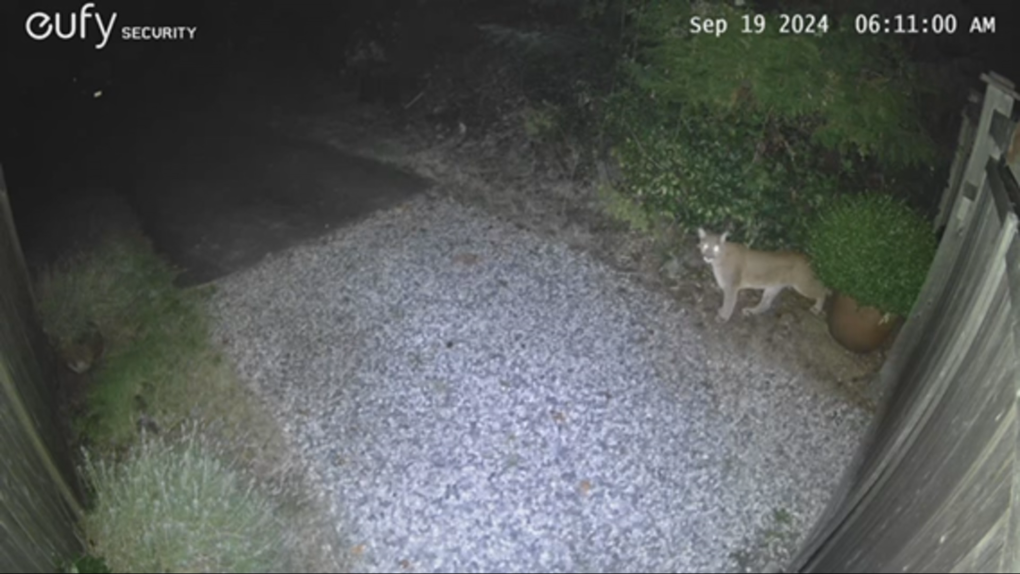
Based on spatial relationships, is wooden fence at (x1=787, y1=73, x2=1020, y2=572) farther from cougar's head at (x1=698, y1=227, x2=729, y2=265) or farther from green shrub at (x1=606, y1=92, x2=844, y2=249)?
cougar's head at (x1=698, y1=227, x2=729, y2=265)

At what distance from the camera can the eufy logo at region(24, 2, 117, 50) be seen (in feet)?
13.1

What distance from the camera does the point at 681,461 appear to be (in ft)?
8.46

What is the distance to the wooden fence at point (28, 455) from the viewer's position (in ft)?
6.65

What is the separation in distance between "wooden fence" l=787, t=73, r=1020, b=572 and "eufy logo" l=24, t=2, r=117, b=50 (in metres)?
3.65

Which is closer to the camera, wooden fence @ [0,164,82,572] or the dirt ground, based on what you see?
wooden fence @ [0,164,82,572]

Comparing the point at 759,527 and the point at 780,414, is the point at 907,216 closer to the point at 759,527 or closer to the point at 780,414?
the point at 780,414

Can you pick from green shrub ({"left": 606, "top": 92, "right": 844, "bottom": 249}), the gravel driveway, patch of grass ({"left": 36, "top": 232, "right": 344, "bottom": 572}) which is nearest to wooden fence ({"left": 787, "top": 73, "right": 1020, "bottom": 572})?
the gravel driveway

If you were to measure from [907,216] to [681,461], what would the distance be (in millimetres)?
1088

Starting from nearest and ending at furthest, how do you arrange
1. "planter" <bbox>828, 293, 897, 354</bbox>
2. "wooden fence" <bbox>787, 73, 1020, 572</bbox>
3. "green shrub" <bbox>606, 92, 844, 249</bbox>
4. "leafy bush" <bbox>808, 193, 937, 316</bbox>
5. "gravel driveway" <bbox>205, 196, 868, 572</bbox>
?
"wooden fence" <bbox>787, 73, 1020, 572</bbox>
"gravel driveway" <bbox>205, 196, 868, 572</bbox>
"leafy bush" <bbox>808, 193, 937, 316</bbox>
"planter" <bbox>828, 293, 897, 354</bbox>
"green shrub" <bbox>606, 92, 844, 249</bbox>

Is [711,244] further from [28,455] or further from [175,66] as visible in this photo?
[175,66]

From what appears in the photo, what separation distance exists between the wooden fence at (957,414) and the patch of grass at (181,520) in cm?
142

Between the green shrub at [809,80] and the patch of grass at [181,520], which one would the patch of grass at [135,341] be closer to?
the patch of grass at [181,520]

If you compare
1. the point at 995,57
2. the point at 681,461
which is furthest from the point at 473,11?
the point at 681,461

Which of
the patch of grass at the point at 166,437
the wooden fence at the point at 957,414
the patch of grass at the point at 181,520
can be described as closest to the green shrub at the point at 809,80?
the wooden fence at the point at 957,414
